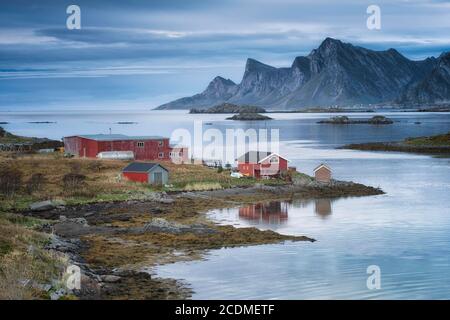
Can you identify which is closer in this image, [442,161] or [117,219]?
[117,219]

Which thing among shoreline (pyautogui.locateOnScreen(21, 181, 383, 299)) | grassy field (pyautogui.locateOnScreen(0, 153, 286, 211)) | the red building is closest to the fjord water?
shoreline (pyautogui.locateOnScreen(21, 181, 383, 299))

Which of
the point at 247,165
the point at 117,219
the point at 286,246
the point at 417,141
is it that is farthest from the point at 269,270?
the point at 417,141

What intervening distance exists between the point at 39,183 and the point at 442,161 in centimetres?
5612

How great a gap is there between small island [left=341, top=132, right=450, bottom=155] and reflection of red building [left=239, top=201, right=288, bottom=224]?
62.1 m

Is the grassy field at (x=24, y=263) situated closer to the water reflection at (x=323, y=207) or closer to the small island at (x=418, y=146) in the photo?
the water reflection at (x=323, y=207)

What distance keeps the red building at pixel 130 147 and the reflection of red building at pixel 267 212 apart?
23.0 meters

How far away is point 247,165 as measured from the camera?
6284cm

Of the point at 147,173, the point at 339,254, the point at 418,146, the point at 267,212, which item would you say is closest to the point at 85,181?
the point at 147,173

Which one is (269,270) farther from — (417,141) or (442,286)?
(417,141)

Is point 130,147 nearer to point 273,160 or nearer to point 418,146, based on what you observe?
point 273,160

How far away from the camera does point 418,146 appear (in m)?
112

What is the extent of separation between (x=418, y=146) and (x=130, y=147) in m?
59.2

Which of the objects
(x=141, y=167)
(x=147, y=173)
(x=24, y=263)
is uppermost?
(x=141, y=167)
